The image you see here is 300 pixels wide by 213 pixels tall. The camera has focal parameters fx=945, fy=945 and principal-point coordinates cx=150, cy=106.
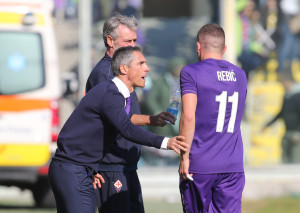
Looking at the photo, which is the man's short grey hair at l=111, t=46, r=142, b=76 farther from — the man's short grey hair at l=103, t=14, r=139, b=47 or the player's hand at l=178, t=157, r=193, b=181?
the player's hand at l=178, t=157, r=193, b=181

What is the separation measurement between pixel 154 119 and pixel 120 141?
401 mm

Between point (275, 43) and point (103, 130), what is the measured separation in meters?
9.62

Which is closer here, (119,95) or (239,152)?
(119,95)

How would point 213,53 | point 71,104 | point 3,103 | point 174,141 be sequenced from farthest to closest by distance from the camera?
point 71,104 → point 3,103 → point 213,53 → point 174,141

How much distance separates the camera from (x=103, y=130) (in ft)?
22.6

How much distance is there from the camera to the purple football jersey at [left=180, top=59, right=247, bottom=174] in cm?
709

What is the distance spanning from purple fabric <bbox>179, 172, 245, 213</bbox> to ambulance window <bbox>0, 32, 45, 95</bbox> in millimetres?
5502

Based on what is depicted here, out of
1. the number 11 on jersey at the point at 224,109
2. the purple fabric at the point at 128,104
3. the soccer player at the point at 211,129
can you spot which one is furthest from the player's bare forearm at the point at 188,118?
the purple fabric at the point at 128,104

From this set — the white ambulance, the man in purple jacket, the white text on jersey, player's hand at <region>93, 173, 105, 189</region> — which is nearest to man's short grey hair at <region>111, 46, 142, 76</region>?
the man in purple jacket

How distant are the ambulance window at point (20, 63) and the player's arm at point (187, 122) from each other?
562 cm

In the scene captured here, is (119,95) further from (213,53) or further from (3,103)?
(3,103)

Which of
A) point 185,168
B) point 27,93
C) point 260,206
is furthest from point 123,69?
point 260,206

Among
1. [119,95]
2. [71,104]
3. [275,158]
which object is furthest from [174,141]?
[275,158]

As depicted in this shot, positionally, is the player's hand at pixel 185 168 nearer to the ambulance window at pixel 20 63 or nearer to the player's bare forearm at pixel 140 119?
the player's bare forearm at pixel 140 119
